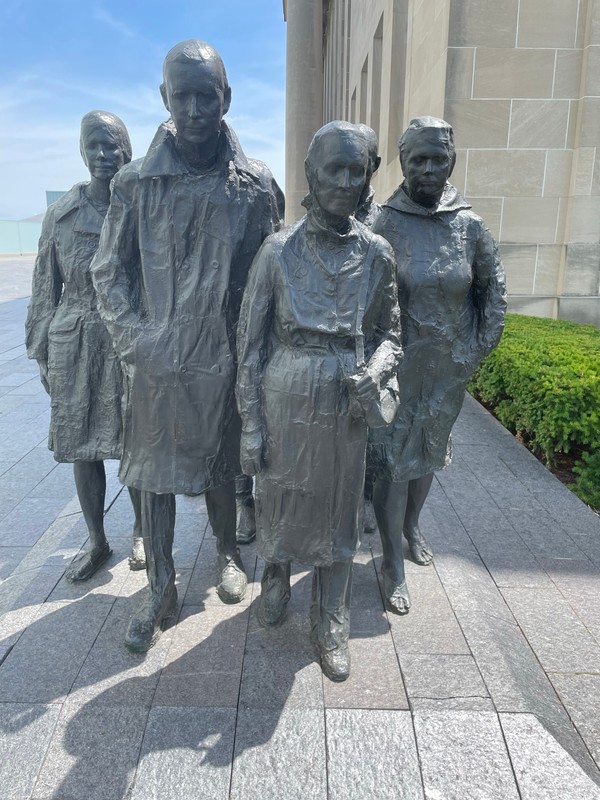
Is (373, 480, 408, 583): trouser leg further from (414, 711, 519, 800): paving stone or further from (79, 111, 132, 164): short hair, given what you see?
(79, 111, 132, 164): short hair

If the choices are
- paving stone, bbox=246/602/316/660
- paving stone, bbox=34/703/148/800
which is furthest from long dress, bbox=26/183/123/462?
paving stone, bbox=34/703/148/800

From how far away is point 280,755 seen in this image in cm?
209

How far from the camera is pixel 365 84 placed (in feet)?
53.5

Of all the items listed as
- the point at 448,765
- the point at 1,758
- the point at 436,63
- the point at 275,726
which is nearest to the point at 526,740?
the point at 448,765

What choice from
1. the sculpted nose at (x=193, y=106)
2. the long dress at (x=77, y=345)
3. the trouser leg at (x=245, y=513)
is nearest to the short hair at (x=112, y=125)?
the long dress at (x=77, y=345)

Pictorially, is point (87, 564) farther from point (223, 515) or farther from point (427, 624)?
point (427, 624)


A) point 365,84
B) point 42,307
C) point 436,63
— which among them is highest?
point 365,84

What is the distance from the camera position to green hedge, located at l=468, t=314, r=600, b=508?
5.07 metres

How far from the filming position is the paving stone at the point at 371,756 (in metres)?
1.97

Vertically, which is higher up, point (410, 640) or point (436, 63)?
point (436, 63)

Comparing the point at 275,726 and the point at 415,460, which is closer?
the point at 275,726

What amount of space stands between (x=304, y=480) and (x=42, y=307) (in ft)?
6.01

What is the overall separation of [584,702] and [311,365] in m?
1.80

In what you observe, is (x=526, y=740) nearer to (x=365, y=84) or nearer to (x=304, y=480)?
(x=304, y=480)
